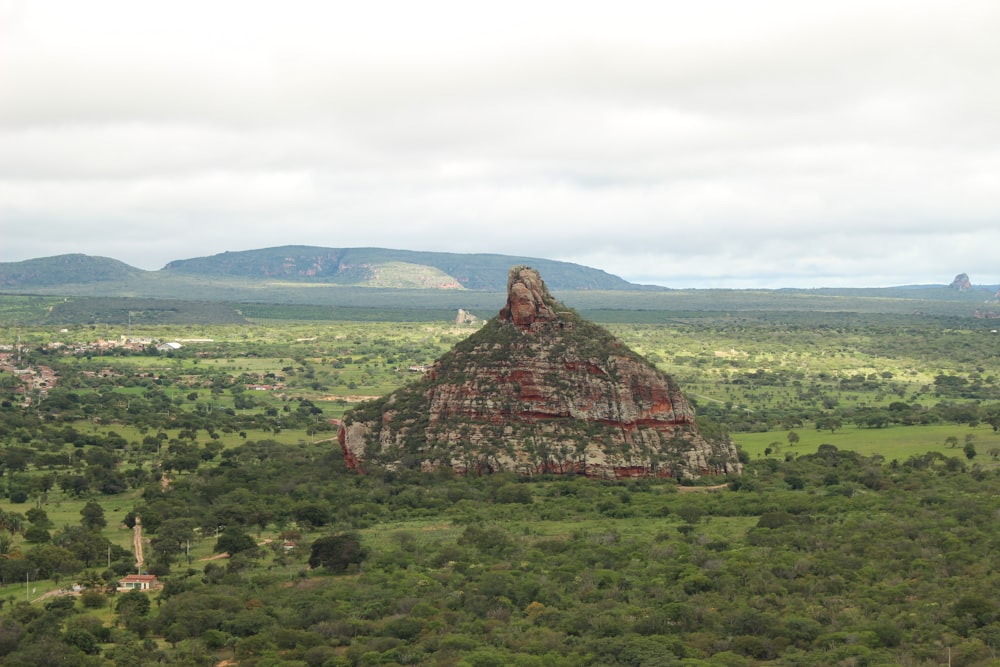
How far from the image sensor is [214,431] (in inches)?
4916

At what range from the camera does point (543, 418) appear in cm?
9262

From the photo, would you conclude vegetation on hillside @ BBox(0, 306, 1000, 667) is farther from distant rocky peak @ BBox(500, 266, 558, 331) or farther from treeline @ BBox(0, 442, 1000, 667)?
distant rocky peak @ BBox(500, 266, 558, 331)

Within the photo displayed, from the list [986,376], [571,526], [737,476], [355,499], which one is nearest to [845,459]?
[737,476]

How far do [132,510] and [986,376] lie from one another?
14078 centimetres

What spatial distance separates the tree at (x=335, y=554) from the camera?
65500mm

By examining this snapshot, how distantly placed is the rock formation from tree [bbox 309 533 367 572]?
24.1 metres

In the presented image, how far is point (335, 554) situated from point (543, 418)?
3004 cm

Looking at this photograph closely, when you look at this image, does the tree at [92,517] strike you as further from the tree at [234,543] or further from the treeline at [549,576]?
the tree at [234,543]

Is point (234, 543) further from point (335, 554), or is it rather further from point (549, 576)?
point (549, 576)

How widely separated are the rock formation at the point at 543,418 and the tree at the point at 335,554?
24.1 m

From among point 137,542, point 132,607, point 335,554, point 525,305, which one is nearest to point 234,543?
point 335,554

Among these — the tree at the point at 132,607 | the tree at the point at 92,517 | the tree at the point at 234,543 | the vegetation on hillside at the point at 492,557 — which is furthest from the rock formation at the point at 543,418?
the tree at the point at 132,607

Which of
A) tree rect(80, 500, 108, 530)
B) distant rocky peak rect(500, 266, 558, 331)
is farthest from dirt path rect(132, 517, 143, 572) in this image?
distant rocky peak rect(500, 266, 558, 331)

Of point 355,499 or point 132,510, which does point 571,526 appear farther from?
point 132,510
